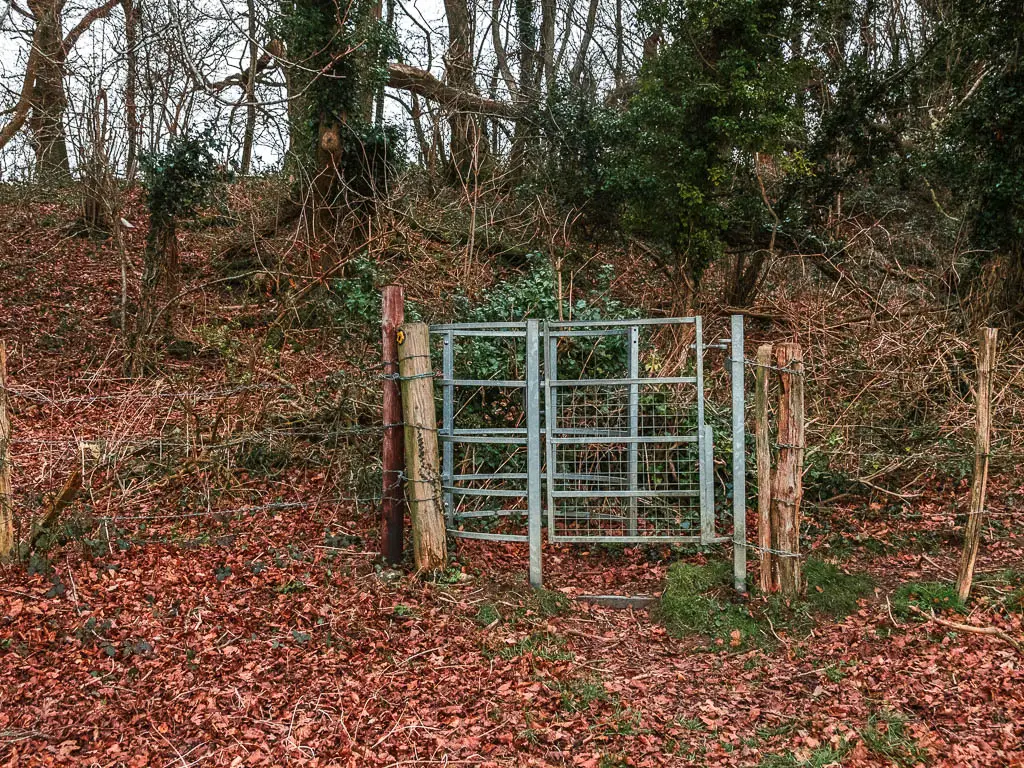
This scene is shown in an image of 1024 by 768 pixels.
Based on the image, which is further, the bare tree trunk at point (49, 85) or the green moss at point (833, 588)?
the bare tree trunk at point (49, 85)

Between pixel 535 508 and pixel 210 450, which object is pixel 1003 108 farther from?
pixel 210 450

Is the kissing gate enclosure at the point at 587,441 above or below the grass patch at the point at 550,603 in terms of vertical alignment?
above

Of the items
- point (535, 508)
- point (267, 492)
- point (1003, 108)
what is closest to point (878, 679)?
point (535, 508)

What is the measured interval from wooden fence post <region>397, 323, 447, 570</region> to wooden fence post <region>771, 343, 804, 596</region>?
7.81 ft

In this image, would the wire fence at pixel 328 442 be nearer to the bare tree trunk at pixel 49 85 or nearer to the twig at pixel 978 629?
the twig at pixel 978 629

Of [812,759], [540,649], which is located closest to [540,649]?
[540,649]

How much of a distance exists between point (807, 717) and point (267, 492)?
4.98 meters

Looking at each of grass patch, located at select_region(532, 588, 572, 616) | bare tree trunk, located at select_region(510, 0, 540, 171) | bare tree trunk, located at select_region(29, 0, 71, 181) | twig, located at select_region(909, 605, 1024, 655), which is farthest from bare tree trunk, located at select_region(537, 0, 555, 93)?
twig, located at select_region(909, 605, 1024, 655)

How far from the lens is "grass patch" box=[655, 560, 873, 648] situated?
531cm

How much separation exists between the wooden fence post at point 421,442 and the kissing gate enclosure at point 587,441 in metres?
0.24

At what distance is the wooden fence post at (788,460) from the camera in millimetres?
5367

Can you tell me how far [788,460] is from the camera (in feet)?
17.6

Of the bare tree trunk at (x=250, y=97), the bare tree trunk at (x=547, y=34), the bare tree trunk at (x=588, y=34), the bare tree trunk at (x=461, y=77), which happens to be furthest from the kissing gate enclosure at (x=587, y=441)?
the bare tree trunk at (x=588, y=34)

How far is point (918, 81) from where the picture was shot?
13609mm
